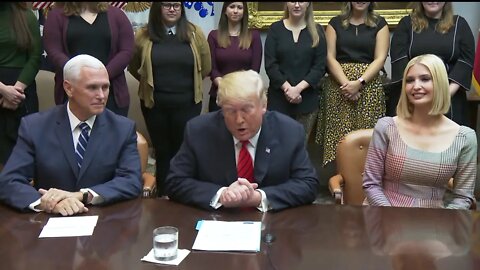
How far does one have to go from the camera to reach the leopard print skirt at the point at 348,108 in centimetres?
391

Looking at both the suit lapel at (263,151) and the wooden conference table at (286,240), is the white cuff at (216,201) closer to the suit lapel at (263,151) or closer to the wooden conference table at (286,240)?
the wooden conference table at (286,240)

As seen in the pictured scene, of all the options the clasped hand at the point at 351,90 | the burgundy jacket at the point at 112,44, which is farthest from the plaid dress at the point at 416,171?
the burgundy jacket at the point at 112,44

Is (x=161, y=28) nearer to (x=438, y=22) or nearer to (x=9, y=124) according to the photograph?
(x=9, y=124)

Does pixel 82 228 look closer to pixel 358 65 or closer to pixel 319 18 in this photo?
pixel 358 65

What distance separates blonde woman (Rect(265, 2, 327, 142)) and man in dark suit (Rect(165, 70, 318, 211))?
147cm

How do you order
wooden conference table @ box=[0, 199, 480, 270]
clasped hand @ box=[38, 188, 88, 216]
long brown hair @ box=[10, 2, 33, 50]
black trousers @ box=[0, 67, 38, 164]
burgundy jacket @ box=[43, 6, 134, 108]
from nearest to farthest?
1. wooden conference table @ box=[0, 199, 480, 270]
2. clasped hand @ box=[38, 188, 88, 216]
3. burgundy jacket @ box=[43, 6, 134, 108]
4. long brown hair @ box=[10, 2, 33, 50]
5. black trousers @ box=[0, 67, 38, 164]

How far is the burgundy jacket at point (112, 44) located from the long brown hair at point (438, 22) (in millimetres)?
1945

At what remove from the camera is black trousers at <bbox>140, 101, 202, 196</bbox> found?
147 inches

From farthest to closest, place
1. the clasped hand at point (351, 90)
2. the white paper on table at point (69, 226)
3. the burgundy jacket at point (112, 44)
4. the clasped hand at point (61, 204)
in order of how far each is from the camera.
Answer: the clasped hand at point (351, 90) → the burgundy jacket at point (112, 44) → the clasped hand at point (61, 204) → the white paper on table at point (69, 226)

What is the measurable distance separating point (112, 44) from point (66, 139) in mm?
1358

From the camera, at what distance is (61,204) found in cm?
197

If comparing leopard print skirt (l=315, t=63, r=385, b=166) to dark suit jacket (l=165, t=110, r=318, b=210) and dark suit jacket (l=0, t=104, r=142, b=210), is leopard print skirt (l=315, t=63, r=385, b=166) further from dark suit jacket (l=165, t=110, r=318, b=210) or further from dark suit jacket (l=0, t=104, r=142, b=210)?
dark suit jacket (l=0, t=104, r=142, b=210)

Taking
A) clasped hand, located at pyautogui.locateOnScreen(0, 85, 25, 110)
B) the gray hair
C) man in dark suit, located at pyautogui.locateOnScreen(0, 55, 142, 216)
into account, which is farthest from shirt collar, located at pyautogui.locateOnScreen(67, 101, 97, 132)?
clasped hand, located at pyautogui.locateOnScreen(0, 85, 25, 110)

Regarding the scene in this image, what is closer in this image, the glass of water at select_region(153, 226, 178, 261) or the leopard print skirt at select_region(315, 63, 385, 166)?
the glass of water at select_region(153, 226, 178, 261)
